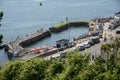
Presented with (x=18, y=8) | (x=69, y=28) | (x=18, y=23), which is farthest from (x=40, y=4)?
(x=69, y=28)

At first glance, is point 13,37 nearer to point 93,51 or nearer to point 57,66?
point 93,51

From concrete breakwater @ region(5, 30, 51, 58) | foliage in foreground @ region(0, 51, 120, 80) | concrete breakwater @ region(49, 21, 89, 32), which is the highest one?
foliage in foreground @ region(0, 51, 120, 80)

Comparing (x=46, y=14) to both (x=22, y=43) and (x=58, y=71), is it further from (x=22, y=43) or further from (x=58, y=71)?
(x=58, y=71)

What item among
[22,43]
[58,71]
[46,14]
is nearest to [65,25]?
[22,43]

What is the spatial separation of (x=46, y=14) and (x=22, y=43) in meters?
21.4

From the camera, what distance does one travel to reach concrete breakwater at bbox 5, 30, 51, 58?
4256 centimetres

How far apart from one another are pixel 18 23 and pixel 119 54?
3477 cm

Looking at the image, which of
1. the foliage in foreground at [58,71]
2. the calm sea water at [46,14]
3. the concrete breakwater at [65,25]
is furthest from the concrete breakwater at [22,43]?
the foliage in foreground at [58,71]

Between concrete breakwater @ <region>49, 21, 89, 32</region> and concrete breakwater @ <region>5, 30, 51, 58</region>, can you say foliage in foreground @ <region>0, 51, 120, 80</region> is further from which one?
concrete breakwater @ <region>49, 21, 89, 32</region>

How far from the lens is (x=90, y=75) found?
1903cm

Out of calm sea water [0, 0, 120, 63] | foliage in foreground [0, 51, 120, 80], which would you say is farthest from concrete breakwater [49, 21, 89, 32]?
foliage in foreground [0, 51, 120, 80]

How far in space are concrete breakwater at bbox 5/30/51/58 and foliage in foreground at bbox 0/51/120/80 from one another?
21061mm

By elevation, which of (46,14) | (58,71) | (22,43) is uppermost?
(58,71)

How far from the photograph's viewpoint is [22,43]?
47.5 m
